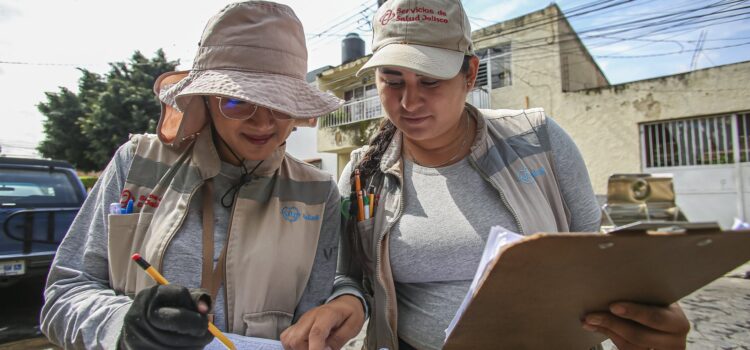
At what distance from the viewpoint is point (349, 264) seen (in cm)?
162

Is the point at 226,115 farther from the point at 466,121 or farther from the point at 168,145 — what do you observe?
the point at 466,121

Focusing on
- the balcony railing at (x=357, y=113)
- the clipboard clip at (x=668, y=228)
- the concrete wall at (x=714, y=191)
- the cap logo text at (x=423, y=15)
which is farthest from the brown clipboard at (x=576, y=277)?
the balcony railing at (x=357, y=113)

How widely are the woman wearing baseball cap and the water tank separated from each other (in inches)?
546

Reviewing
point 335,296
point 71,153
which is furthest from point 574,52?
point 71,153

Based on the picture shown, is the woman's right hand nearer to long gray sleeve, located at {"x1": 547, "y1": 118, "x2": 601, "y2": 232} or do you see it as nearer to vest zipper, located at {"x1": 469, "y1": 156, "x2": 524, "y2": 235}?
vest zipper, located at {"x1": 469, "y1": 156, "x2": 524, "y2": 235}

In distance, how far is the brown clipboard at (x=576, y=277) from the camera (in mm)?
757

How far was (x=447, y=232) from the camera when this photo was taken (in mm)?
1422

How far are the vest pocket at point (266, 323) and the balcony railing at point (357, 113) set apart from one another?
12.0 metres

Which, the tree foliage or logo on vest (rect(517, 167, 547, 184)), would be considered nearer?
logo on vest (rect(517, 167, 547, 184))

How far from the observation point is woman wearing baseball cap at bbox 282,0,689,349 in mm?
1400

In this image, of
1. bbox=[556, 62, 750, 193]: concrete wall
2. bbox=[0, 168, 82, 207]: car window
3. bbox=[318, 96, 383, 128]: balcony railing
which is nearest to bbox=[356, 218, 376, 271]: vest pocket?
bbox=[0, 168, 82, 207]: car window

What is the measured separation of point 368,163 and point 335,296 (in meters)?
0.56

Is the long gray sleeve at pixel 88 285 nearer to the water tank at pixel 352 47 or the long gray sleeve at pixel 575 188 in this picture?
the long gray sleeve at pixel 575 188

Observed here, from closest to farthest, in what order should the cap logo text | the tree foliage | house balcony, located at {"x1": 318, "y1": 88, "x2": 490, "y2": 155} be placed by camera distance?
the cap logo text → house balcony, located at {"x1": 318, "y1": 88, "x2": 490, "y2": 155} → the tree foliage
